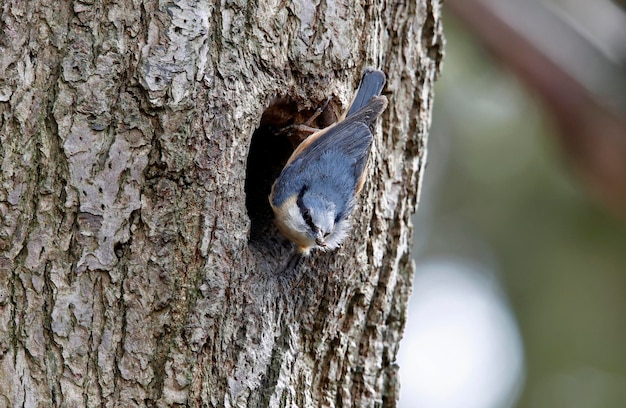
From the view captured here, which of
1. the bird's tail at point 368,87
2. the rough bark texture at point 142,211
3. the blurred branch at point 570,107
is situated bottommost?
the rough bark texture at point 142,211

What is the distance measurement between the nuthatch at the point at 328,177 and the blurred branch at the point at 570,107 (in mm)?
2571

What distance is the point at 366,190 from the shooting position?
3.00 m

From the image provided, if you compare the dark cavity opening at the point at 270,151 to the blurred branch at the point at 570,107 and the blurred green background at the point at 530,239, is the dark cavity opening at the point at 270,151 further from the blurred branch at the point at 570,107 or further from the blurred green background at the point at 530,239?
the blurred green background at the point at 530,239

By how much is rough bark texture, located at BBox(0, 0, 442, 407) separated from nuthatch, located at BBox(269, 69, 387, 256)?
27cm

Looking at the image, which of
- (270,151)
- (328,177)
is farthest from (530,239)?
(328,177)

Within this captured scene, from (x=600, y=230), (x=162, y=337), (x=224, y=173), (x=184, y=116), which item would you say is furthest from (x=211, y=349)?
(x=600, y=230)

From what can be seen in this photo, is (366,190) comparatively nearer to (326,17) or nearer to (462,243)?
(326,17)

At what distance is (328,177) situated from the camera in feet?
10.6

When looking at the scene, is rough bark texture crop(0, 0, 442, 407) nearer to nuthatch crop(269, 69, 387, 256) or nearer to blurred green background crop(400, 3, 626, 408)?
nuthatch crop(269, 69, 387, 256)

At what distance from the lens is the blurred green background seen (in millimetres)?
8641

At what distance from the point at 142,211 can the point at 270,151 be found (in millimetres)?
1311

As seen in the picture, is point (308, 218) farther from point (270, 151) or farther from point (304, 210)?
point (270, 151)

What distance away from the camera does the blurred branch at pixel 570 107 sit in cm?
512

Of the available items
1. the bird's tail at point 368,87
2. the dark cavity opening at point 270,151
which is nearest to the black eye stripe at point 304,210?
the dark cavity opening at point 270,151
